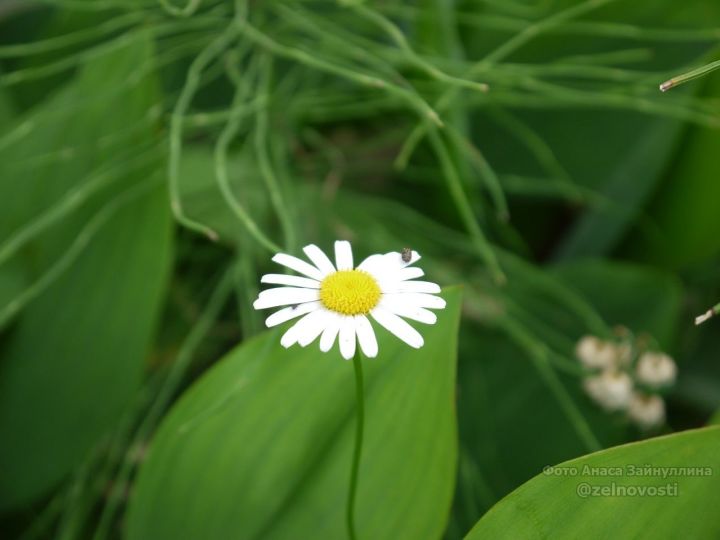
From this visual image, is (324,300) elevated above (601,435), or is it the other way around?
(601,435)

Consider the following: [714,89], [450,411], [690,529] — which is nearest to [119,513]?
[450,411]

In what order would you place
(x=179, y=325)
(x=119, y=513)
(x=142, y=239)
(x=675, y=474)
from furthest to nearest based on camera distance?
(x=179, y=325)
(x=119, y=513)
(x=142, y=239)
(x=675, y=474)

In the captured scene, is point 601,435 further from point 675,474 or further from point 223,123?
point 223,123

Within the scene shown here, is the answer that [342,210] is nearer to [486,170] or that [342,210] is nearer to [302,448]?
[486,170]

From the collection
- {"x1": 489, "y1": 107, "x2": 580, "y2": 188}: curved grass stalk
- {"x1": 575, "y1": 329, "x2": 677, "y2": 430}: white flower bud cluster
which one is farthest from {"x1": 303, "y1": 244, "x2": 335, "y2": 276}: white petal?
{"x1": 489, "y1": 107, "x2": 580, "y2": 188}: curved grass stalk

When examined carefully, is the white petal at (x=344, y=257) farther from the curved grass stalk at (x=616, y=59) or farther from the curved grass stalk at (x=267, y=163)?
the curved grass stalk at (x=616, y=59)

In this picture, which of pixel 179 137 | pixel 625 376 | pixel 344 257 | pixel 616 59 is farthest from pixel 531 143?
pixel 344 257
